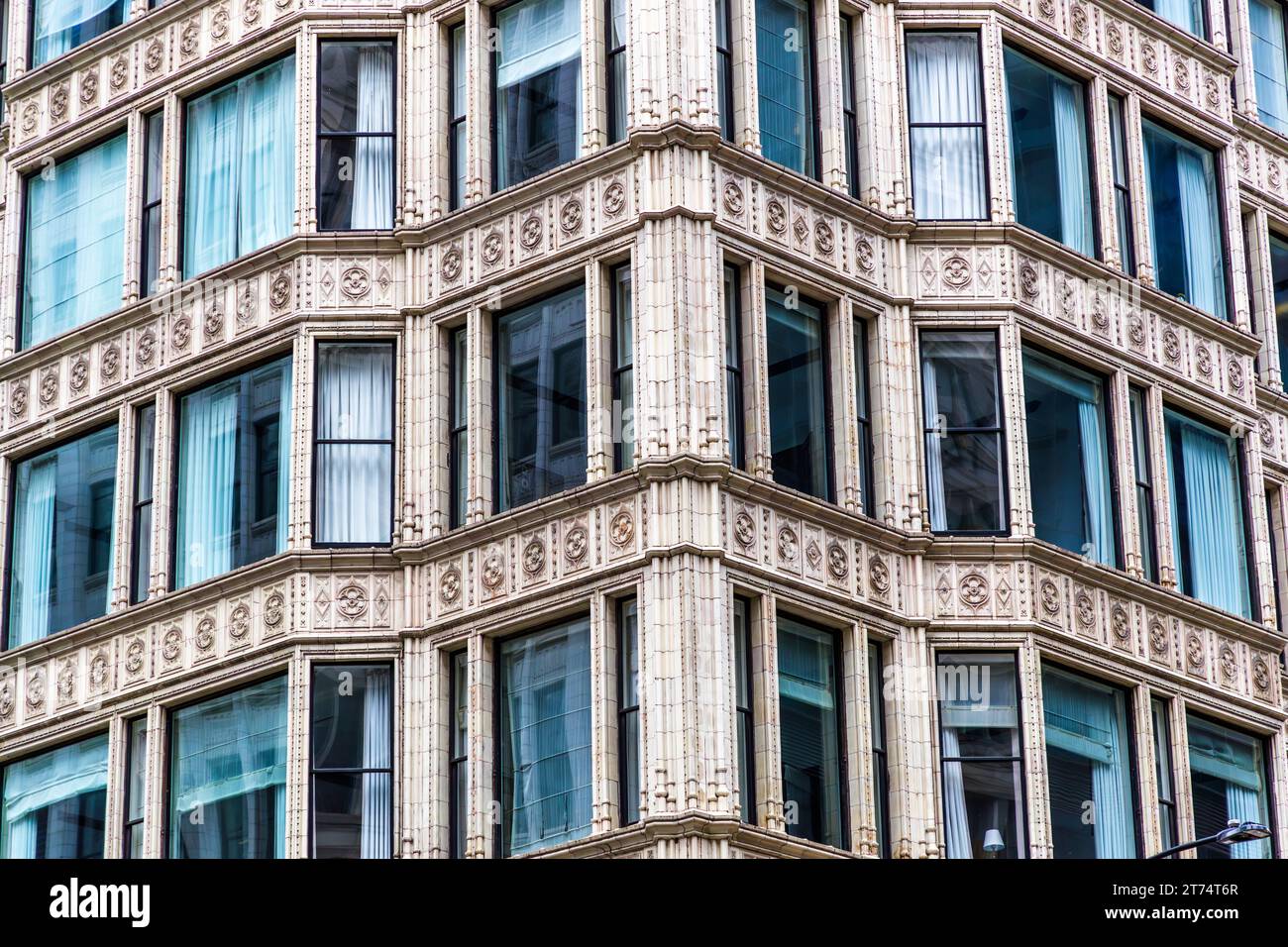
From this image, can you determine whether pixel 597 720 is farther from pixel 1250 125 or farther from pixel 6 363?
pixel 1250 125

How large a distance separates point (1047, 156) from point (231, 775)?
14070 mm

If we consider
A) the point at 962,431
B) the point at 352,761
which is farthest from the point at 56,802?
the point at 962,431

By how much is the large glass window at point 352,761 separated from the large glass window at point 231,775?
1.85 ft

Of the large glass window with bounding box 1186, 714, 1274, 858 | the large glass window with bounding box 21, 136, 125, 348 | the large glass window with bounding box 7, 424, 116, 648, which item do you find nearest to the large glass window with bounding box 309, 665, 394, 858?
the large glass window with bounding box 7, 424, 116, 648

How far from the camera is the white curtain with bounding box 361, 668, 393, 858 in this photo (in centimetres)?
3953

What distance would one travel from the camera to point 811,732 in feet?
127

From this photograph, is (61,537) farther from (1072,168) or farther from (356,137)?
(1072,168)

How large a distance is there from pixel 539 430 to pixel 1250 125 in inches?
580

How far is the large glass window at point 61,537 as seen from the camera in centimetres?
4409

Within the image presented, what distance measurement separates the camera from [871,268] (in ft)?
136

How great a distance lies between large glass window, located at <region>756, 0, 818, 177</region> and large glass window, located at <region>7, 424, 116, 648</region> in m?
10.6

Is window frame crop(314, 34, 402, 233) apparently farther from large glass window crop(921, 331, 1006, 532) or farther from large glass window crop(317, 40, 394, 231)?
large glass window crop(921, 331, 1006, 532)
